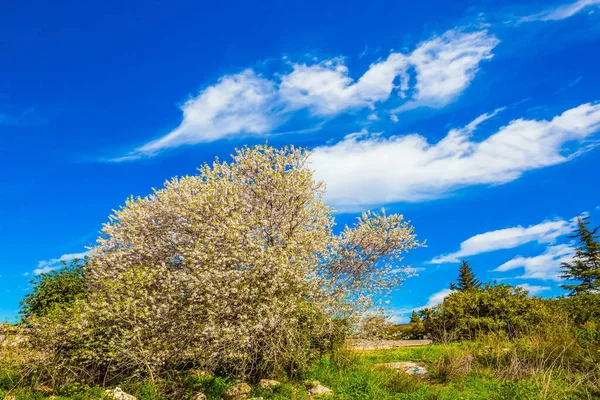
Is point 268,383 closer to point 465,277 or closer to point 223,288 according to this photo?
point 223,288

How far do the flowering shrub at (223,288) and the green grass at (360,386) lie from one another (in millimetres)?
618

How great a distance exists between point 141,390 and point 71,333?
2976 millimetres

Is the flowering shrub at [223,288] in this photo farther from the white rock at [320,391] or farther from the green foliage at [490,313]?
the green foliage at [490,313]

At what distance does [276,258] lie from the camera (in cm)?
1234

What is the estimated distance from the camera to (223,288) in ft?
38.4

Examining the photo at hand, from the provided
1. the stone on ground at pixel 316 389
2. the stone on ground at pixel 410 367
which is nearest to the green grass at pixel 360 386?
the stone on ground at pixel 316 389

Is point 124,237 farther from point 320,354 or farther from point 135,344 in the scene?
point 320,354

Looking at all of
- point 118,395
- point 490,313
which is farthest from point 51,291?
point 490,313

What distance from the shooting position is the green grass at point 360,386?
10.2m

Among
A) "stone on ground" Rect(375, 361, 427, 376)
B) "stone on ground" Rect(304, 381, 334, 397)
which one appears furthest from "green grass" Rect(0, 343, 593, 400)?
"stone on ground" Rect(375, 361, 427, 376)

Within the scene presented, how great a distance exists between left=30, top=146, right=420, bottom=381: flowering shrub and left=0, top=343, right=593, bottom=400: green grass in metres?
0.62

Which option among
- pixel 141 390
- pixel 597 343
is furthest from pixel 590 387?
pixel 141 390

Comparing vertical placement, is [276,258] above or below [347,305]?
above

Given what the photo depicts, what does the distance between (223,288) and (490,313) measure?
48.5 feet
